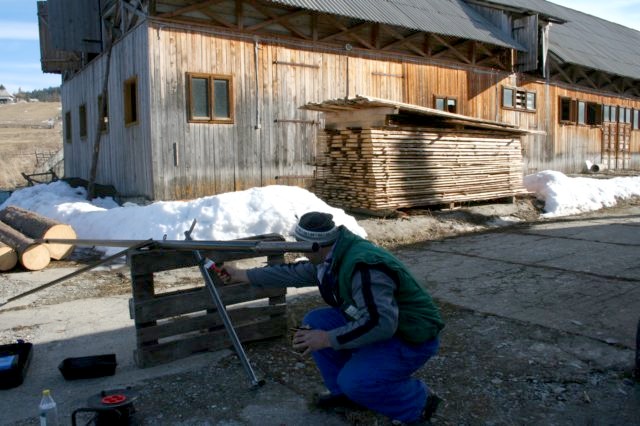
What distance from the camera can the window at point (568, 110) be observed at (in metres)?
22.3

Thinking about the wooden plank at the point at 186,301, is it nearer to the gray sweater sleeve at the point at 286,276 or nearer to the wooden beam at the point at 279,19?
the gray sweater sleeve at the point at 286,276

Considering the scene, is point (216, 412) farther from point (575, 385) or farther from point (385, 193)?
point (385, 193)

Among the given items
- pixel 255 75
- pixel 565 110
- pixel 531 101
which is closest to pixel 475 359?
pixel 255 75

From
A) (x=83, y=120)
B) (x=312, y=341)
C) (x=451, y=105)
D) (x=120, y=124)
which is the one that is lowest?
(x=312, y=341)

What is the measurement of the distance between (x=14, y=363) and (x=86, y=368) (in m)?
0.57

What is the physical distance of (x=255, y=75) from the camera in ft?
43.6

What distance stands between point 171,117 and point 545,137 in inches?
585

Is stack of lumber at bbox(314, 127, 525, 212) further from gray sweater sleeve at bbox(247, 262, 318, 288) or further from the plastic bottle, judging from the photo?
the plastic bottle

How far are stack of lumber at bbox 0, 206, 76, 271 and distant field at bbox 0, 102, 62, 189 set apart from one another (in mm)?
21352

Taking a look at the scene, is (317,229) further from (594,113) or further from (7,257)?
(594,113)

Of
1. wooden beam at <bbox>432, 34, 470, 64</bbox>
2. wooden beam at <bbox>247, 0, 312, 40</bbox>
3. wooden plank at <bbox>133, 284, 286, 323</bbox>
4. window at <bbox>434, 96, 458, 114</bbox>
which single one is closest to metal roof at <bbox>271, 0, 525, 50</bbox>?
wooden beam at <bbox>432, 34, 470, 64</bbox>

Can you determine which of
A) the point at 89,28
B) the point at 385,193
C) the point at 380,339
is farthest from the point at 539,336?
the point at 89,28

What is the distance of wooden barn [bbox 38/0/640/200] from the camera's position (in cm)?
1228

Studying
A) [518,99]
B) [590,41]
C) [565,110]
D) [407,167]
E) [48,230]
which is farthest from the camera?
[590,41]
